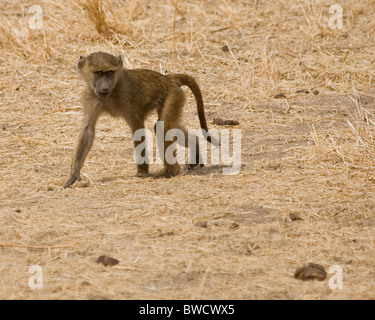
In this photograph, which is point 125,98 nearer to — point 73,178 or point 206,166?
point 73,178

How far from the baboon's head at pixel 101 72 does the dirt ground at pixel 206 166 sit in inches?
27.2

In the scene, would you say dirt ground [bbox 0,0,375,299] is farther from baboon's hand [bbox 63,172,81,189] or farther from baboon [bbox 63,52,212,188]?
baboon [bbox 63,52,212,188]

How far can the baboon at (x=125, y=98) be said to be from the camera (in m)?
5.45

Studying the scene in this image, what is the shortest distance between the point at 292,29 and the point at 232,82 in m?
1.54

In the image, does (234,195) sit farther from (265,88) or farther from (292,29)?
(292,29)

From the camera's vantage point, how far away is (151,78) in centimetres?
582

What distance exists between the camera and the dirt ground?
12.6ft

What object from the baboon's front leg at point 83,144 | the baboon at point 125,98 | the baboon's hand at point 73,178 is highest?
the baboon at point 125,98

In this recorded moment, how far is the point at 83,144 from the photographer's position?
5.57 meters

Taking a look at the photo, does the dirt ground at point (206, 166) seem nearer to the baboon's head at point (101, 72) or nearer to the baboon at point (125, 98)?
the baboon at point (125, 98)

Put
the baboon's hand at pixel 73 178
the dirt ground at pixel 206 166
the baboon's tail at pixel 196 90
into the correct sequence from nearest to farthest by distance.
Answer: the dirt ground at pixel 206 166, the baboon's hand at pixel 73 178, the baboon's tail at pixel 196 90

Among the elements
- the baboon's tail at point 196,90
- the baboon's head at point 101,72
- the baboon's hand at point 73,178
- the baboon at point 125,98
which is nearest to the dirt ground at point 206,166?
the baboon's hand at point 73,178

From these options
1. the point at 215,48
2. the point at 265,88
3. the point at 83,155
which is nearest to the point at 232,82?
the point at 265,88

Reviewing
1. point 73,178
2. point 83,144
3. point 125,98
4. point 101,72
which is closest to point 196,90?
point 125,98
